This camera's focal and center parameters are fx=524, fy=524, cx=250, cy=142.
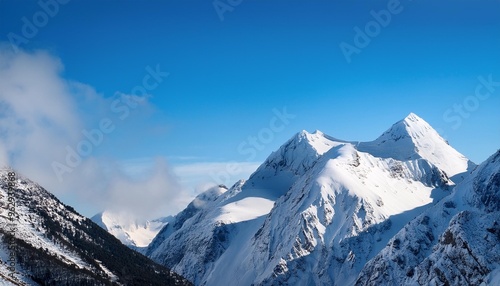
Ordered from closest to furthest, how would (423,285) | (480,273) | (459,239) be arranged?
(480,273) → (459,239) → (423,285)

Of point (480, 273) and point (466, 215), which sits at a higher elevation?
point (466, 215)

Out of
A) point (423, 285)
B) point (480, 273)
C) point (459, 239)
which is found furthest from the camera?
point (423, 285)

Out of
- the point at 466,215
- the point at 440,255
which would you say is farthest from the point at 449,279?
the point at 466,215

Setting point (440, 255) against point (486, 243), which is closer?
point (486, 243)

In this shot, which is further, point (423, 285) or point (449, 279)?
point (423, 285)

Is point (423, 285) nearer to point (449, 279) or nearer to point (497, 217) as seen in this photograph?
point (449, 279)

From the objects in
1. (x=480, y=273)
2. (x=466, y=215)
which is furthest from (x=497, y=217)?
(x=480, y=273)

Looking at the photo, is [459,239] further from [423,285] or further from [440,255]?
[423,285]
